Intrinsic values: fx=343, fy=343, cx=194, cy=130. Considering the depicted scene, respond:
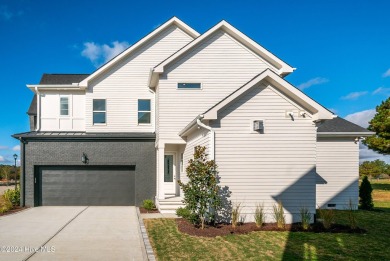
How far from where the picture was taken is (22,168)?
56.1 feet

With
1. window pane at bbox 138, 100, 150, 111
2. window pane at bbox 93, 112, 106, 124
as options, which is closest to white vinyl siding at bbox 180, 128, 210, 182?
window pane at bbox 138, 100, 150, 111

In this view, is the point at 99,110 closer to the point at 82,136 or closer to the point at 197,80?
the point at 82,136

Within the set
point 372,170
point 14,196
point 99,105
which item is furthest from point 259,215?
point 372,170

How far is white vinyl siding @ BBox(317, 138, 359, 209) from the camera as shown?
54.5 ft

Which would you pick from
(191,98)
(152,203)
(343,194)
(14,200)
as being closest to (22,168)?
(14,200)

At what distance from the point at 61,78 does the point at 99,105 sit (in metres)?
4.58

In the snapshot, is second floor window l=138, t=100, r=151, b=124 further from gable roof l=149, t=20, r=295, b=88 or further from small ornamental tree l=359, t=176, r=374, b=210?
small ornamental tree l=359, t=176, r=374, b=210

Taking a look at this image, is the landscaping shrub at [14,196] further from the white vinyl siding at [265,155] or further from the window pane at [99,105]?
the white vinyl siding at [265,155]

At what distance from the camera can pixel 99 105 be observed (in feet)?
60.0

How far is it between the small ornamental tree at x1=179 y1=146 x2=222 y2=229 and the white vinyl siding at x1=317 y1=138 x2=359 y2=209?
303 inches

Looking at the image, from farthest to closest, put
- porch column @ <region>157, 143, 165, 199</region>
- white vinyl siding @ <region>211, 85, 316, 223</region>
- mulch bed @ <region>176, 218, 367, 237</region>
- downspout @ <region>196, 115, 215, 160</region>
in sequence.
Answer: porch column @ <region>157, 143, 165, 199</region> → white vinyl siding @ <region>211, 85, 316, 223</region> → downspout @ <region>196, 115, 215, 160</region> → mulch bed @ <region>176, 218, 367, 237</region>

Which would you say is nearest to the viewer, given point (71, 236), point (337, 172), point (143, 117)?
point (71, 236)

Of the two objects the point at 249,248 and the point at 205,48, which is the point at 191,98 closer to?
the point at 205,48

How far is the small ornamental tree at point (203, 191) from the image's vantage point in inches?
428
